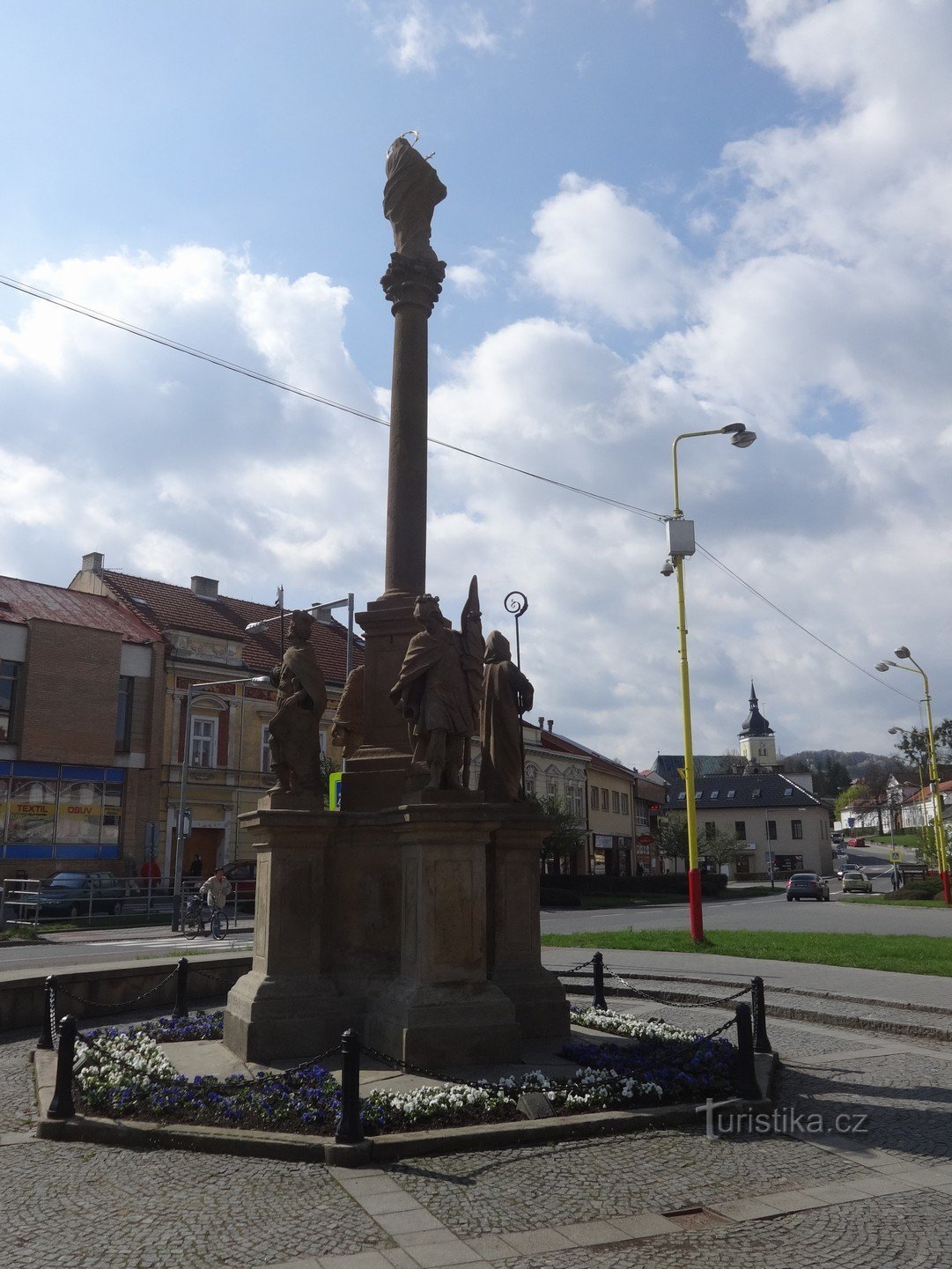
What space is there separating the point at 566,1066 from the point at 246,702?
36.9 meters

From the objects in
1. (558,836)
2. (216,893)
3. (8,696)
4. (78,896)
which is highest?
(8,696)

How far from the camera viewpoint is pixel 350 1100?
6672mm

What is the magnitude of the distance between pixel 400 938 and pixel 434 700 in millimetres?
2174

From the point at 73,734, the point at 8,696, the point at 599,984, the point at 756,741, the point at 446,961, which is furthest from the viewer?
the point at 756,741

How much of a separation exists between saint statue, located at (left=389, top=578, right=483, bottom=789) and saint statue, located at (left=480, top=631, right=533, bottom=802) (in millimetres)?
661

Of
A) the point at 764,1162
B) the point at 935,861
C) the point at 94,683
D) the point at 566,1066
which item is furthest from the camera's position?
the point at 935,861

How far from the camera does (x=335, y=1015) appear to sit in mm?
9359

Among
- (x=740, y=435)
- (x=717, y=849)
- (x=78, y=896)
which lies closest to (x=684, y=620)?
(x=740, y=435)

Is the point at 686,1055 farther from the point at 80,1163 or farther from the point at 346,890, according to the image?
the point at 80,1163

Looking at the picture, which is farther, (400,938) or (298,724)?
(298,724)

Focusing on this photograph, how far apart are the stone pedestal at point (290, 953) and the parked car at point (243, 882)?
2511 centimetres

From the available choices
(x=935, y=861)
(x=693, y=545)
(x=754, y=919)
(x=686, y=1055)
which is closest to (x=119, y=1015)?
(x=686, y=1055)

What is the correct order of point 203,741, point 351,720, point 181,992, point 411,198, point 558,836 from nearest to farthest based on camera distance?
1. point 351,720
2. point 181,992
3. point 411,198
4. point 203,741
5. point 558,836

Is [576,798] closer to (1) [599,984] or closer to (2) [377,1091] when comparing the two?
(1) [599,984]
